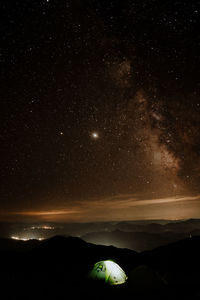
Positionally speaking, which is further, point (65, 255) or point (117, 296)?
point (65, 255)

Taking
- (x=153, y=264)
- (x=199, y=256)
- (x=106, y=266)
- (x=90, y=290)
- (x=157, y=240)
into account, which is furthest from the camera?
(x=157, y=240)

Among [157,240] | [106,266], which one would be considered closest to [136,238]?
[157,240]

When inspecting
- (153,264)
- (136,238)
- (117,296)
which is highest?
(117,296)

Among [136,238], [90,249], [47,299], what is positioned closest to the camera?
[47,299]

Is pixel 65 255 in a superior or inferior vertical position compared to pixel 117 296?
inferior

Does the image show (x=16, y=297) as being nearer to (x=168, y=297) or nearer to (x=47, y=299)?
(x=47, y=299)

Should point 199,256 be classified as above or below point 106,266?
below

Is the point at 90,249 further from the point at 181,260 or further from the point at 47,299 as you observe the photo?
the point at 47,299

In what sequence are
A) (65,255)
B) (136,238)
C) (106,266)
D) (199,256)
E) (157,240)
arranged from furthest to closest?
(136,238) → (157,240) → (65,255) → (199,256) → (106,266)

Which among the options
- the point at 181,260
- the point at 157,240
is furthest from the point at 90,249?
the point at 157,240
